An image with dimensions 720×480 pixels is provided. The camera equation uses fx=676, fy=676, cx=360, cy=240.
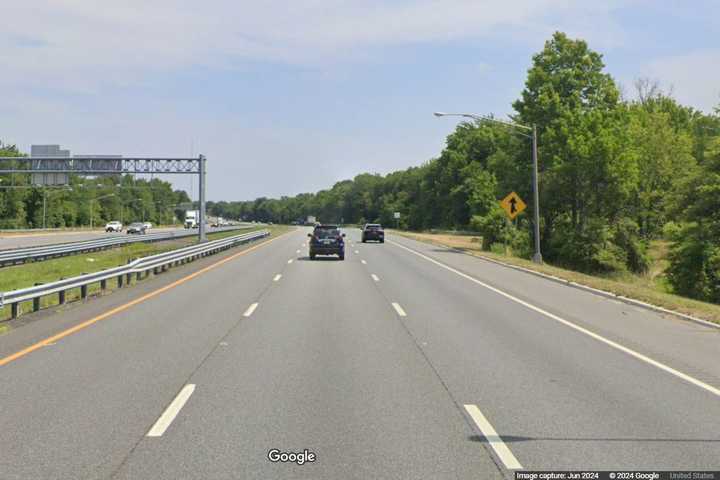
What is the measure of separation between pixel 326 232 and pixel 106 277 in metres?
17.6

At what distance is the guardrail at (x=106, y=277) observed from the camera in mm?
13469

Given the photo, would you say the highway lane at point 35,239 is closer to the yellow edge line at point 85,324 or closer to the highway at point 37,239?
the highway at point 37,239

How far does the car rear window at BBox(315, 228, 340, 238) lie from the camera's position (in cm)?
3472

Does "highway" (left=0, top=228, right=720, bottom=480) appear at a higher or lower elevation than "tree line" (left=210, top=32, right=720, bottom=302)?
lower

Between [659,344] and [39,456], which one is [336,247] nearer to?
[659,344]

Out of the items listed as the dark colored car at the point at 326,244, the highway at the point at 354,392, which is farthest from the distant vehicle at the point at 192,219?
the highway at the point at 354,392

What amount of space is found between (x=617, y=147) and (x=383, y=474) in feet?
142

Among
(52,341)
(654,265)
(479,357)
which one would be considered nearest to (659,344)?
(479,357)

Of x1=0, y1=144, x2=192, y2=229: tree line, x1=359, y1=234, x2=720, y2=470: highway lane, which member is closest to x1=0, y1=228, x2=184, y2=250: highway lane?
x1=0, y1=144, x2=192, y2=229: tree line

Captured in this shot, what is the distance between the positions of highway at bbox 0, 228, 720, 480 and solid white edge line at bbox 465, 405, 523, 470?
0.03m

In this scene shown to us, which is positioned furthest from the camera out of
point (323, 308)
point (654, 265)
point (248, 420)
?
point (654, 265)

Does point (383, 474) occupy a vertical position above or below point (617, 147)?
below

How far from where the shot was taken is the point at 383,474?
16.1 feet

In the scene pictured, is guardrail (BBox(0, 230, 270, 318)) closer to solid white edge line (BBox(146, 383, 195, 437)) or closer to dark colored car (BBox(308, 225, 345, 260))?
dark colored car (BBox(308, 225, 345, 260))
